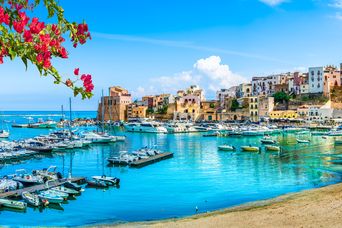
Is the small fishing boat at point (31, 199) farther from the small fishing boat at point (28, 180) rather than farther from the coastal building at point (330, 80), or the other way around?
the coastal building at point (330, 80)

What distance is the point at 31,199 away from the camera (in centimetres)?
2397

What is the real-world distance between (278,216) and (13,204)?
47.0 ft

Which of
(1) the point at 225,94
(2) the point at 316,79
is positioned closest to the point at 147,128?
(1) the point at 225,94

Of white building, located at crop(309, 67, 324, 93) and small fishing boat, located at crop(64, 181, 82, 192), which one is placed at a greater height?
white building, located at crop(309, 67, 324, 93)

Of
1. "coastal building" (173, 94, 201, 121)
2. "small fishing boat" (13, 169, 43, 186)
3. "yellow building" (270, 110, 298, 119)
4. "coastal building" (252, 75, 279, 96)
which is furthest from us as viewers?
"coastal building" (173, 94, 201, 121)

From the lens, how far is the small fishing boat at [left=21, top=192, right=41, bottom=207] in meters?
23.8

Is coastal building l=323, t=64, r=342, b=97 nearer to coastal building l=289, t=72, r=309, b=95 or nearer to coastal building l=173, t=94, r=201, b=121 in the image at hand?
coastal building l=289, t=72, r=309, b=95

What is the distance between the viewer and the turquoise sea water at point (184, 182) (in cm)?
2258

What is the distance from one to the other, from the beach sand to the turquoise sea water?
219cm

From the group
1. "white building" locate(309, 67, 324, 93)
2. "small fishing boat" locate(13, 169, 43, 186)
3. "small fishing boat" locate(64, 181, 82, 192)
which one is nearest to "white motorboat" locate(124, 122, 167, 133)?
"white building" locate(309, 67, 324, 93)

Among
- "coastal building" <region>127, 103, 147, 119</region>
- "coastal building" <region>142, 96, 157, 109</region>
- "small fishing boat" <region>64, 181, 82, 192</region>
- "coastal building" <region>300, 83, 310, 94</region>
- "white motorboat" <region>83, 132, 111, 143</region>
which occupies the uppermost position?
"coastal building" <region>300, 83, 310, 94</region>

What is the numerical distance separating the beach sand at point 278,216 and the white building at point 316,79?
84.4 metres

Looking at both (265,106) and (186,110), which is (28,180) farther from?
(186,110)

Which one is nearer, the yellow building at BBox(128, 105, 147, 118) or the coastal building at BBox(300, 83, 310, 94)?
the coastal building at BBox(300, 83, 310, 94)
